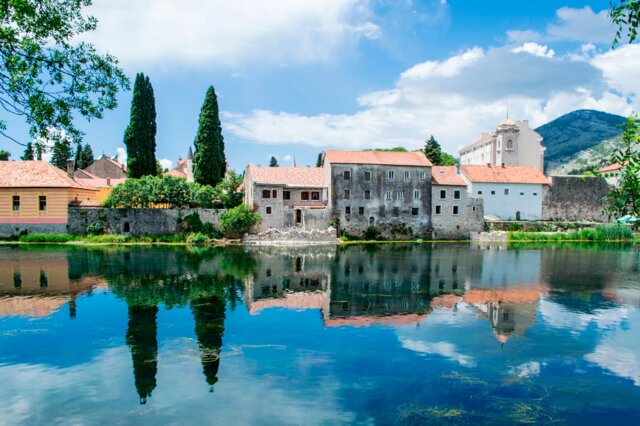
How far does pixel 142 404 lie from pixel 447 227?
46.0 m

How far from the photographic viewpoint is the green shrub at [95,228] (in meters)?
45.4

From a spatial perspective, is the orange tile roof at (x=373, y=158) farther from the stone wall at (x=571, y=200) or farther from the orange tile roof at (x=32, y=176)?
the orange tile roof at (x=32, y=176)

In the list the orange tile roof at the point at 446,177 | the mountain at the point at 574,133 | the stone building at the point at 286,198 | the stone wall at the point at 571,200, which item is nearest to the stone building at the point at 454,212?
the orange tile roof at the point at 446,177

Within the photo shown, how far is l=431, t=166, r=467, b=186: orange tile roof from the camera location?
53312mm

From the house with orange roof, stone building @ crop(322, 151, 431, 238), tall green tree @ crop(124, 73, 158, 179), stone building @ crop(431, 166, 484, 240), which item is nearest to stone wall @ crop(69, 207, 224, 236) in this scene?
the house with orange roof

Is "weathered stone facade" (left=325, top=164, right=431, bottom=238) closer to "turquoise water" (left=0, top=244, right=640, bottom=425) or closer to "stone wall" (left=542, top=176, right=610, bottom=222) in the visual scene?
"stone wall" (left=542, top=176, right=610, bottom=222)

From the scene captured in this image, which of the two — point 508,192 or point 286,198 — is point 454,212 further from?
point 286,198

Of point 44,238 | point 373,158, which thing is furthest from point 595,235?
point 44,238

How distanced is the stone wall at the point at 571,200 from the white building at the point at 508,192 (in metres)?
1.18

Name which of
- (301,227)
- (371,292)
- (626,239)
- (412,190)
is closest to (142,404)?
(371,292)

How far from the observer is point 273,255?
37.6 metres

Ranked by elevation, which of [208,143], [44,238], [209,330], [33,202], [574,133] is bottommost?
[209,330]

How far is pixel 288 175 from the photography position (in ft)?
170

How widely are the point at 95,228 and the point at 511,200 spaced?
152 ft
